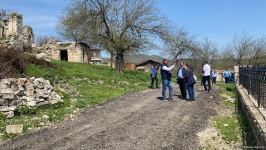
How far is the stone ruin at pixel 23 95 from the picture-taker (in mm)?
14680

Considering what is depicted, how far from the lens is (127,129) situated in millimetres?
12062

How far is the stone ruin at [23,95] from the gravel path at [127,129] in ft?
5.79

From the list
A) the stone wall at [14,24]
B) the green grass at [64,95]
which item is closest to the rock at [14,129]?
the green grass at [64,95]

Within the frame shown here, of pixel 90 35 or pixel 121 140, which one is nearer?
pixel 121 140

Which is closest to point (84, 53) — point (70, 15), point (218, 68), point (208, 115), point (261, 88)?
point (70, 15)

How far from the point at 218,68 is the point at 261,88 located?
187 feet

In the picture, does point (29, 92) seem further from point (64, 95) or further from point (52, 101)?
point (64, 95)

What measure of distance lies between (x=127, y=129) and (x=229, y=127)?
304cm

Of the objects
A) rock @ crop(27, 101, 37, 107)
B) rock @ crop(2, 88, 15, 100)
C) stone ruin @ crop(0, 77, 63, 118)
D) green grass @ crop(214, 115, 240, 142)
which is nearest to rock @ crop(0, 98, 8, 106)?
stone ruin @ crop(0, 77, 63, 118)

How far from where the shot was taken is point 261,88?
11828 mm

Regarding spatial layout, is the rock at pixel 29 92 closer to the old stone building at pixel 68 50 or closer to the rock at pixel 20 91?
the rock at pixel 20 91

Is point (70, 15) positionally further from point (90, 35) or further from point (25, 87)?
point (25, 87)

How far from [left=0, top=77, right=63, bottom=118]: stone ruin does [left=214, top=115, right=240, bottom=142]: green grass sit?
6226 mm

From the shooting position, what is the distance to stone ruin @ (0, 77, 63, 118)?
578 inches
